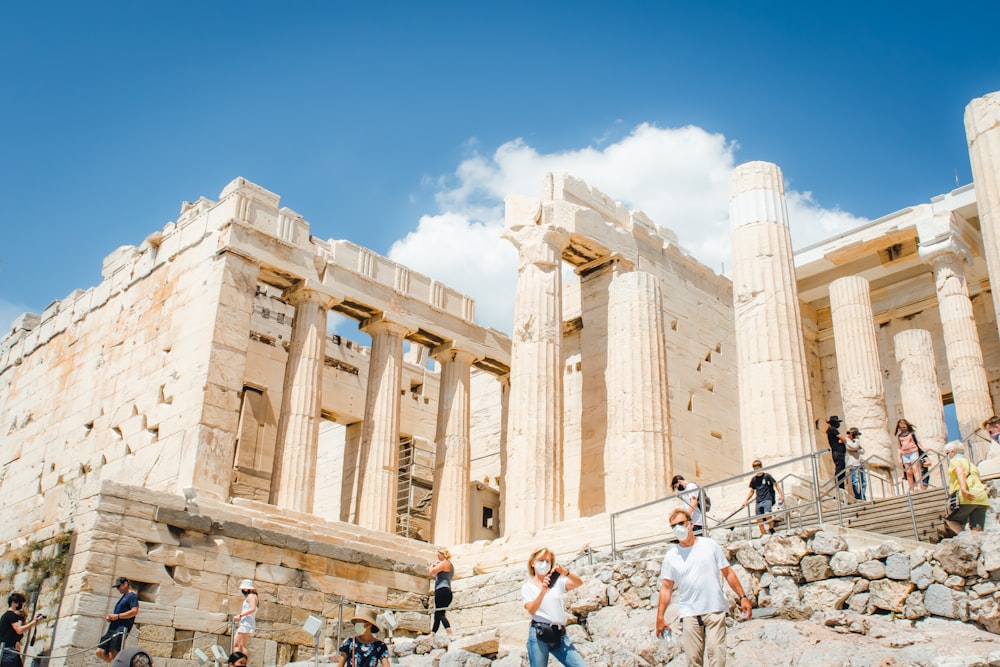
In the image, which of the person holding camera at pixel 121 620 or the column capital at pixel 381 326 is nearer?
the person holding camera at pixel 121 620

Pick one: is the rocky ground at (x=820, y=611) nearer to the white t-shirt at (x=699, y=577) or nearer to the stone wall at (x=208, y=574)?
the white t-shirt at (x=699, y=577)

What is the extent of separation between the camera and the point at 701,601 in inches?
332

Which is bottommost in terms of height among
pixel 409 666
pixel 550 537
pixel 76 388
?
pixel 409 666

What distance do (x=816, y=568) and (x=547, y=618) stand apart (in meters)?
3.63

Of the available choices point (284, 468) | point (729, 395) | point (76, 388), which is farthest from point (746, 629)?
point (76, 388)

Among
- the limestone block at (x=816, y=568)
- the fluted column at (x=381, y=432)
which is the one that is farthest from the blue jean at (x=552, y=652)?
the fluted column at (x=381, y=432)

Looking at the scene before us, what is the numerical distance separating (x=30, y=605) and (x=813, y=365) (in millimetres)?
21594

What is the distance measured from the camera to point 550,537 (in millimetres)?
18781

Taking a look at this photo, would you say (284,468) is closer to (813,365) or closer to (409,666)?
(409,666)

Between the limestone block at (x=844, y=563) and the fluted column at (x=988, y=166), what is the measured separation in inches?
226

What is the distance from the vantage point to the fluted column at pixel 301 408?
74.6ft

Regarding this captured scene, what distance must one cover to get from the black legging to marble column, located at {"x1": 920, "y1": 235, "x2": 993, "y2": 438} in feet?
41.3

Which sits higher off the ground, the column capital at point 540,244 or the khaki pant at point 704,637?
the column capital at point 540,244

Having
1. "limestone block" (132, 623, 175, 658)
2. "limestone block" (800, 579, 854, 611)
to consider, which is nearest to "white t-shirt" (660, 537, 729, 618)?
"limestone block" (800, 579, 854, 611)
